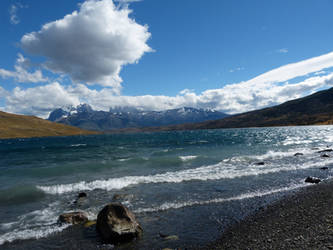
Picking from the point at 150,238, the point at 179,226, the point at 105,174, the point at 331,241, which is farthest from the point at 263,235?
the point at 105,174

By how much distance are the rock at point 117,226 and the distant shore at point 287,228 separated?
4508mm

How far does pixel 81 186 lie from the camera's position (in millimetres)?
26484

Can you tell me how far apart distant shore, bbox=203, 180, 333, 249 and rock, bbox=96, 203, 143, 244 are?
451 centimetres

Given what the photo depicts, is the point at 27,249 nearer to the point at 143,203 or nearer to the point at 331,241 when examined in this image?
the point at 143,203

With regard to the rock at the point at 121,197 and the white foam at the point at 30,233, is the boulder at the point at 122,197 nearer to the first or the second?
the rock at the point at 121,197

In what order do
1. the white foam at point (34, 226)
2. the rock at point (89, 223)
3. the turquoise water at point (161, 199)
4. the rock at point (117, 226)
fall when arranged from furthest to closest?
1. the rock at point (89, 223)
2. the turquoise water at point (161, 199)
3. the white foam at point (34, 226)
4. the rock at point (117, 226)

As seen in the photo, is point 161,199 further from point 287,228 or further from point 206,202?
point 287,228

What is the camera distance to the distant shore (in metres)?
10.8

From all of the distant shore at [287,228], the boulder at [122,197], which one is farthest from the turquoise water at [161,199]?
the distant shore at [287,228]

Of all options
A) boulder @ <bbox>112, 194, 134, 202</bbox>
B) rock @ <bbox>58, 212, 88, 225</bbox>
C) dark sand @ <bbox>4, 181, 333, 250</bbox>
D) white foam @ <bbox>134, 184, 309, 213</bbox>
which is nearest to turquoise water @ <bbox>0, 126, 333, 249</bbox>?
white foam @ <bbox>134, 184, 309, 213</bbox>

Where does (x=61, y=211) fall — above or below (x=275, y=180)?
above

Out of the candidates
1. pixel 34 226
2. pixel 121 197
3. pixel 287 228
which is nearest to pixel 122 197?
pixel 121 197

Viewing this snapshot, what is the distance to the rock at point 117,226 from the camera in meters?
12.4

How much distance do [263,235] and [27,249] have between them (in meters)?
13.6
